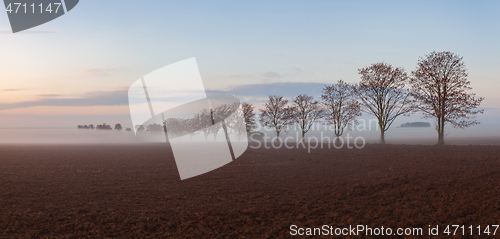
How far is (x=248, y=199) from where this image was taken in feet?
35.8

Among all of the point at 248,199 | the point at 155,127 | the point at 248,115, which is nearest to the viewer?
the point at 248,199

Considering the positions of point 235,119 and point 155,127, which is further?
point 155,127

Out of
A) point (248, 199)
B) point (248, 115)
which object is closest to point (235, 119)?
point (248, 115)

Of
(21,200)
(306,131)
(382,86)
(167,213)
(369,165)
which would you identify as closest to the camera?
(167,213)

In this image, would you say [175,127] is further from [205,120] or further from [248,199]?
[248,199]

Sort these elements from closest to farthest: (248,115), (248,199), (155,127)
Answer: (248,199)
(248,115)
(155,127)

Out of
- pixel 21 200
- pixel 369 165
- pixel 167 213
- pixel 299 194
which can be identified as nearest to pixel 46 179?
pixel 21 200

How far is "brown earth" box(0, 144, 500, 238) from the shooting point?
8.12 meters

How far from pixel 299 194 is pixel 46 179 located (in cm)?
1208

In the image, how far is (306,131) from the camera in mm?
41125

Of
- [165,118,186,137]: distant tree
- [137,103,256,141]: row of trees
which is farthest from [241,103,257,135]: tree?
[165,118,186,137]: distant tree

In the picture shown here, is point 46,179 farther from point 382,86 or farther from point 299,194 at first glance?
point 382,86

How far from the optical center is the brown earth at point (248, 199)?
812cm

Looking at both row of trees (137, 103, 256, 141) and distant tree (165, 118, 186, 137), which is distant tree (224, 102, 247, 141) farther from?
distant tree (165, 118, 186, 137)
